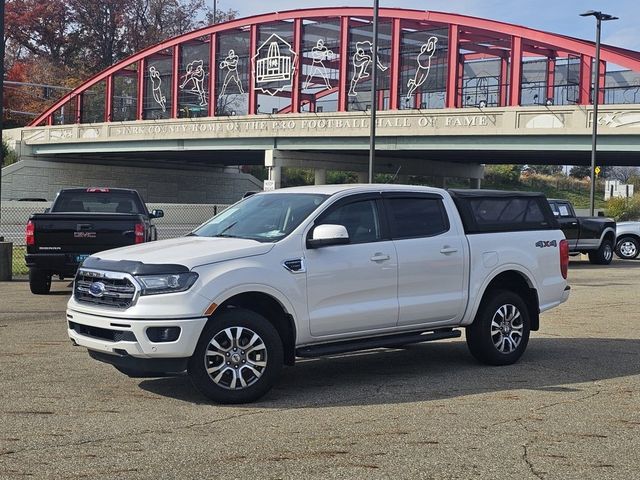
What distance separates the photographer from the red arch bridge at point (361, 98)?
41500 mm

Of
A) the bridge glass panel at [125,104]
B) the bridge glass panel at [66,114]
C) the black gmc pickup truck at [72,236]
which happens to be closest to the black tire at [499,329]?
the black gmc pickup truck at [72,236]

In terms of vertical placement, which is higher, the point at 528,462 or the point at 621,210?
the point at 621,210

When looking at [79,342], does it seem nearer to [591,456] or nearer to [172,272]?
[172,272]

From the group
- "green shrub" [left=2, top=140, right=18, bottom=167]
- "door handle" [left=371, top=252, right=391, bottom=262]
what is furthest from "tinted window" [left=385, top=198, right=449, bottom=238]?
"green shrub" [left=2, top=140, right=18, bottom=167]

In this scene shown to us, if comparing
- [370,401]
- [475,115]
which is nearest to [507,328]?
[370,401]

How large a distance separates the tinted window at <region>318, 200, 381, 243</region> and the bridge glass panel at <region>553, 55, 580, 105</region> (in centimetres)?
3842

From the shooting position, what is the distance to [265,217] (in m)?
8.22

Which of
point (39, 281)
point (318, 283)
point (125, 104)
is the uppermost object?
point (125, 104)

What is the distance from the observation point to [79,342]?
7473 mm

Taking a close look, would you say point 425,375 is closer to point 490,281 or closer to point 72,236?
point 490,281

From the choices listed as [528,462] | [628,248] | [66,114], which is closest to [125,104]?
[66,114]

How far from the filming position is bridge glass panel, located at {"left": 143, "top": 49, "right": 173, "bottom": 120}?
65625mm

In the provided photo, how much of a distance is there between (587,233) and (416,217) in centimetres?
1859

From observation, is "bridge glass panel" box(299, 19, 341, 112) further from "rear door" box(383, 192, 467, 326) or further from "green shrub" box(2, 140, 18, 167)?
"rear door" box(383, 192, 467, 326)
